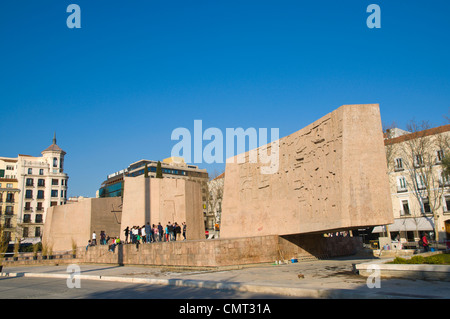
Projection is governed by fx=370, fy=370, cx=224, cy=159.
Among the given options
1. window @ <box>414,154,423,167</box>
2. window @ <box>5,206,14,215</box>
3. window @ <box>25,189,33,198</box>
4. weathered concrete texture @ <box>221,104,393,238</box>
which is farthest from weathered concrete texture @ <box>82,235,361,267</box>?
window @ <box>25,189,33,198</box>

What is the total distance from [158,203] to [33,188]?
134 ft

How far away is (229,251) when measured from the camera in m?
16.3

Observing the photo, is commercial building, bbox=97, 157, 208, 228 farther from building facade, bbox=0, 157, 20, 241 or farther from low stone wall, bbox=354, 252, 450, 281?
low stone wall, bbox=354, 252, 450, 281

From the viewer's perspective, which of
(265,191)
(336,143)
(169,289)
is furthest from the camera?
(265,191)

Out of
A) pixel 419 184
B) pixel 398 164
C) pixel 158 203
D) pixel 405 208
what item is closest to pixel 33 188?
pixel 158 203

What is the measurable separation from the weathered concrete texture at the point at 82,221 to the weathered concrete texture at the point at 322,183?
14.9m

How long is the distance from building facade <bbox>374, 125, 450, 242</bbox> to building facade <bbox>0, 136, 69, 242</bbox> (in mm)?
47831

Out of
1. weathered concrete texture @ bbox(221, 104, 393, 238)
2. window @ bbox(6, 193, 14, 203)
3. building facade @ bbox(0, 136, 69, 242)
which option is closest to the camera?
weathered concrete texture @ bbox(221, 104, 393, 238)

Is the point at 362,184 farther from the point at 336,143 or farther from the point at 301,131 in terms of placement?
the point at 301,131

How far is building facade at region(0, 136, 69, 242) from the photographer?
2153 inches

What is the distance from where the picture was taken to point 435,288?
832 cm
